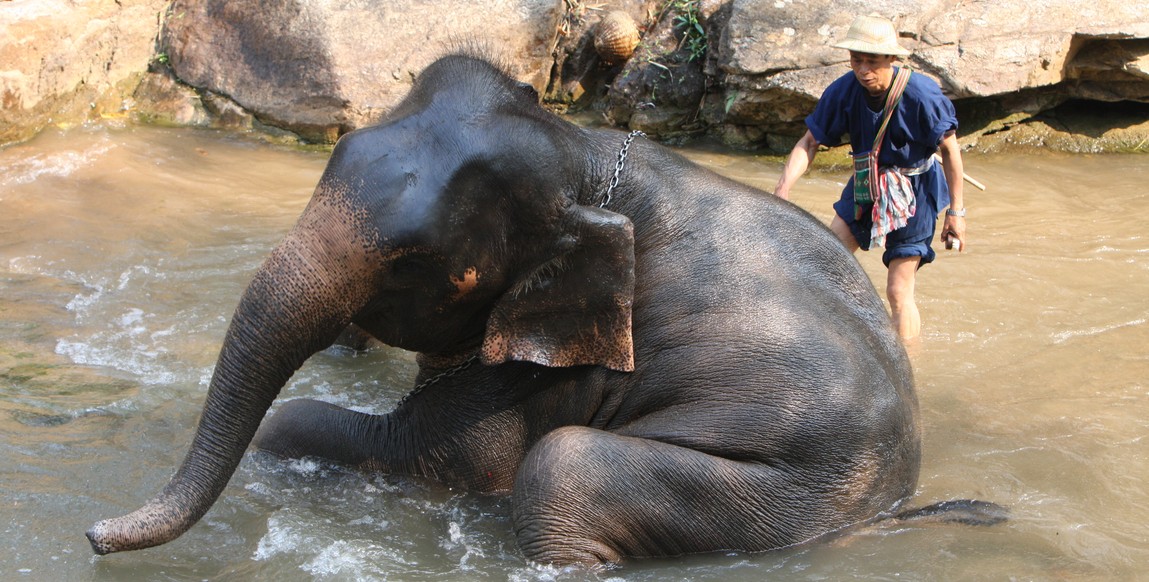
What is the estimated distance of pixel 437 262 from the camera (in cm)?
340

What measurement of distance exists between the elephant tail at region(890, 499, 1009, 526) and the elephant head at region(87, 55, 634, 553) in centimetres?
106

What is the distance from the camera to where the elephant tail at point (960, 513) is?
3.76 meters

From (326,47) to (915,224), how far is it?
497 centimetres

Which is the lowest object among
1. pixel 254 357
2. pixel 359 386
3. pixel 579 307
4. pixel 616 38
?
pixel 359 386

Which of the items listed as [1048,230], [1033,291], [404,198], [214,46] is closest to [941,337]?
[1033,291]

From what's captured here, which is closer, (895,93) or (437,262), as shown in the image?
(437,262)

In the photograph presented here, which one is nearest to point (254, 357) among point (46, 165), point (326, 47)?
point (46, 165)

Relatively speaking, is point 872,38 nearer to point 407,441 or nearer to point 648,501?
point 648,501

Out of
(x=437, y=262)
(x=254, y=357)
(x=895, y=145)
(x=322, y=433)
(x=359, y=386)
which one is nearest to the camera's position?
(x=254, y=357)

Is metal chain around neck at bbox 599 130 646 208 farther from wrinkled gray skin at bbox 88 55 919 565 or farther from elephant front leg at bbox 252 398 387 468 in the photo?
elephant front leg at bbox 252 398 387 468

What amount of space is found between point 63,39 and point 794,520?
6.73m

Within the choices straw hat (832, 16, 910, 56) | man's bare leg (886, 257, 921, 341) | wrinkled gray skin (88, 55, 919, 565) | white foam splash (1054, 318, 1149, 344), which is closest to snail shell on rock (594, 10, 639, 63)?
man's bare leg (886, 257, 921, 341)

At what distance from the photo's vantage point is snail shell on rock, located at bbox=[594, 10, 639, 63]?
30.1ft

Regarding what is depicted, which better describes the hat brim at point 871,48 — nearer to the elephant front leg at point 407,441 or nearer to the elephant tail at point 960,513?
the elephant tail at point 960,513
